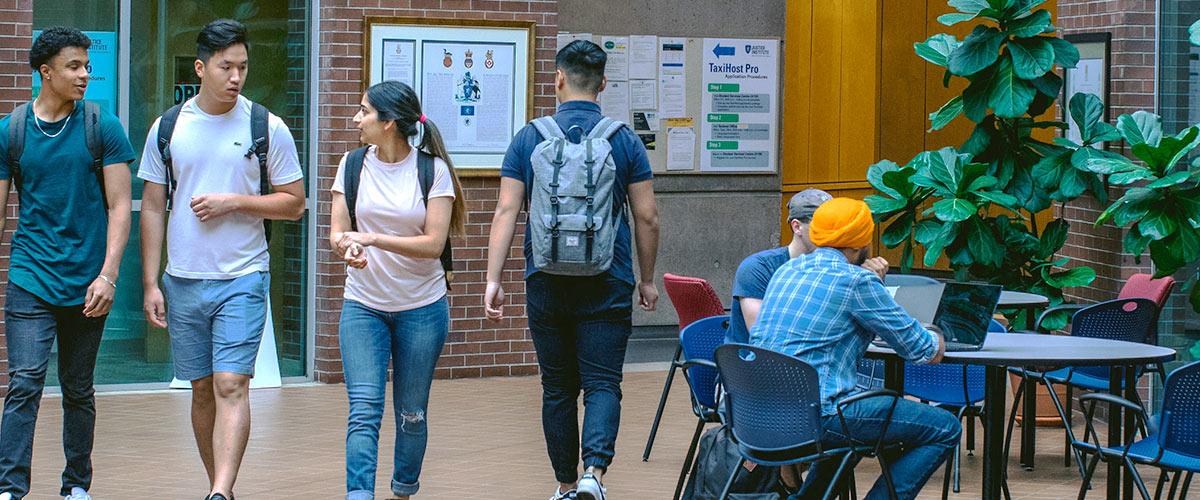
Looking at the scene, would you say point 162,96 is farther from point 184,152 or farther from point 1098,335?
point 1098,335

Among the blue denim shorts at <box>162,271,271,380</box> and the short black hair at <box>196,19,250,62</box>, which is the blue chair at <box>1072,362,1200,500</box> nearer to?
the blue denim shorts at <box>162,271,271,380</box>

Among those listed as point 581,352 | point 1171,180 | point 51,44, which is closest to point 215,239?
point 51,44

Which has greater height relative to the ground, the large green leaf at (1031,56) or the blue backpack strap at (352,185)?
the large green leaf at (1031,56)

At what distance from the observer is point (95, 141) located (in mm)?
6484

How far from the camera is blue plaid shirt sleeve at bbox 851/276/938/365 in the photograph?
5.75 metres

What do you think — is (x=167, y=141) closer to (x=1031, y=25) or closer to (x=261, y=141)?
(x=261, y=141)

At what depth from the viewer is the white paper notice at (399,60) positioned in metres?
10.8

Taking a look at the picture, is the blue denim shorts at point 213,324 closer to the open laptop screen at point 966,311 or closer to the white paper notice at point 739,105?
the open laptop screen at point 966,311

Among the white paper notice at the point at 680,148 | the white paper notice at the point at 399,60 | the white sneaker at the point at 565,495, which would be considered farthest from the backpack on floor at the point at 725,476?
the white paper notice at the point at 680,148

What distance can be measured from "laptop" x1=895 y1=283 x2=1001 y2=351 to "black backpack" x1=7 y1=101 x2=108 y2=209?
286cm

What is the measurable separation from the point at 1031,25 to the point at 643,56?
4188 millimetres

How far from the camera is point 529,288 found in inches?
271

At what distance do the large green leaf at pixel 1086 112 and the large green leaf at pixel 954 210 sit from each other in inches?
29.0

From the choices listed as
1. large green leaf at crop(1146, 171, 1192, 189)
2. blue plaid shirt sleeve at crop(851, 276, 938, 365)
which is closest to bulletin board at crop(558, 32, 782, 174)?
large green leaf at crop(1146, 171, 1192, 189)
